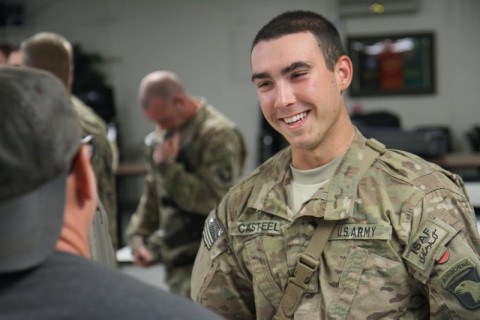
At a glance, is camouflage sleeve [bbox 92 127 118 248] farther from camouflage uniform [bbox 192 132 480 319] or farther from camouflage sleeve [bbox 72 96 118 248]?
camouflage uniform [bbox 192 132 480 319]

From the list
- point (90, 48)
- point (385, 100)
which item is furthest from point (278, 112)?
point (90, 48)

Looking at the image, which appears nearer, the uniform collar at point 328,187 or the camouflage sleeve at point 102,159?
the uniform collar at point 328,187

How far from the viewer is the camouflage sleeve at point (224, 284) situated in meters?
1.69

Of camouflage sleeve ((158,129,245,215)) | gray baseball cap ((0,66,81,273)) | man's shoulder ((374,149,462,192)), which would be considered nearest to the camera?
gray baseball cap ((0,66,81,273))

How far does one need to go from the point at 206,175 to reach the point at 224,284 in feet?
4.55

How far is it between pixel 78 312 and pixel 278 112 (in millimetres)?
959

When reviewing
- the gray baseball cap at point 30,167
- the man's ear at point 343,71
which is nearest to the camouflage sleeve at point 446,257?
the man's ear at point 343,71

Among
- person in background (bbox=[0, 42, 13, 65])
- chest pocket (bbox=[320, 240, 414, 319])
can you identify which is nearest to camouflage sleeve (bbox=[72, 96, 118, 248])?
chest pocket (bbox=[320, 240, 414, 319])

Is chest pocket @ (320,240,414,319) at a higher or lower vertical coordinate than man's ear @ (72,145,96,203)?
lower

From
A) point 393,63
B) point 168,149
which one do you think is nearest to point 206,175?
point 168,149

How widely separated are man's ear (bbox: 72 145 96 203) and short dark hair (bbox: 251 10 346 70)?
87 cm

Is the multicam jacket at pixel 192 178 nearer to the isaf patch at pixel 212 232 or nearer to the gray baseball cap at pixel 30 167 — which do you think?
the isaf patch at pixel 212 232

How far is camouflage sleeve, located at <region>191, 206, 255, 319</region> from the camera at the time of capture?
5.55 feet

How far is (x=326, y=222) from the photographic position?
156 cm
